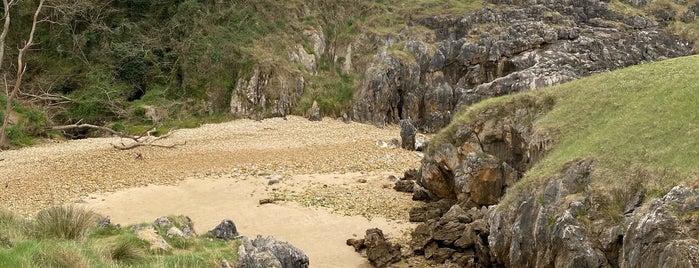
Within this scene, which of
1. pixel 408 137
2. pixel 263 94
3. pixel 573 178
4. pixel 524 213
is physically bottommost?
pixel 408 137

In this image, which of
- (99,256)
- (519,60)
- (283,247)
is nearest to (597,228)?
(283,247)

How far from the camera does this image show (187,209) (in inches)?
773

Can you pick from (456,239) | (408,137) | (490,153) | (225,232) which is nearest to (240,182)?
(225,232)

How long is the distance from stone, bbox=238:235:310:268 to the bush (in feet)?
10.3

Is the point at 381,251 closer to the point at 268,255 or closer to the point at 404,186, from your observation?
the point at 268,255

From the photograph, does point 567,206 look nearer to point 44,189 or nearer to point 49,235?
point 49,235

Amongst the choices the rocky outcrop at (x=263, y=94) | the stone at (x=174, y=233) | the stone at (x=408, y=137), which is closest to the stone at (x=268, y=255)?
the stone at (x=174, y=233)

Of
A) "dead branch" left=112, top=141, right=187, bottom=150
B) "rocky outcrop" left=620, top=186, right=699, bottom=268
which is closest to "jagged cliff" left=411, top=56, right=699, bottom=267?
"rocky outcrop" left=620, top=186, right=699, bottom=268

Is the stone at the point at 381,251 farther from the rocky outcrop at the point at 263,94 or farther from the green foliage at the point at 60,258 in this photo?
the rocky outcrop at the point at 263,94

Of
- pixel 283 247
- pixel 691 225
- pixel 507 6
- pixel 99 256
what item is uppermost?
pixel 507 6

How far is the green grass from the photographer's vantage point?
840 cm

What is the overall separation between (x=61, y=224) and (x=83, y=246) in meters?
1.53

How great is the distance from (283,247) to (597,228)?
619 cm

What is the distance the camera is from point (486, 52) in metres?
37.5
